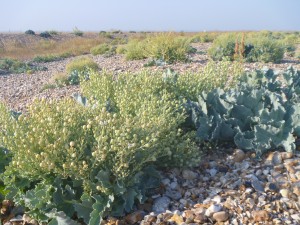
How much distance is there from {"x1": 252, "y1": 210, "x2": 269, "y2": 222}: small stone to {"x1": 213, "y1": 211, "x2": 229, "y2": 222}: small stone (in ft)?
0.60

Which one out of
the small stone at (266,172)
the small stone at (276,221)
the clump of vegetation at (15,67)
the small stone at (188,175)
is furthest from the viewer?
the clump of vegetation at (15,67)

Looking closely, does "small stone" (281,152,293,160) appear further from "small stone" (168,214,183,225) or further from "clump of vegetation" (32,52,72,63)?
"clump of vegetation" (32,52,72,63)

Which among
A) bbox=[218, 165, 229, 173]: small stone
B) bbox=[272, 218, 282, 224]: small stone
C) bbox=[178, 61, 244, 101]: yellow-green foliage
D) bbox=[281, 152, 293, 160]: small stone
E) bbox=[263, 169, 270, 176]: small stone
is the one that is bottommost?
bbox=[272, 218, 282, 224]: small stone

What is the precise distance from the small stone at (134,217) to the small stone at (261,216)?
0.79 metres

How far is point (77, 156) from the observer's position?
2684mm

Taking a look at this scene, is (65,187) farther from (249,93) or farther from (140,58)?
(140,58)

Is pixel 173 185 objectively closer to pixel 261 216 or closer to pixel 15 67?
pixel 261 216

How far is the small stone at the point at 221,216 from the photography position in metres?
2.49

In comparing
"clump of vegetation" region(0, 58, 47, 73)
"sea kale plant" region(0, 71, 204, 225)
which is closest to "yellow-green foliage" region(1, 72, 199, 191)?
"sea kale plant" region(0, 71, 204, 225)

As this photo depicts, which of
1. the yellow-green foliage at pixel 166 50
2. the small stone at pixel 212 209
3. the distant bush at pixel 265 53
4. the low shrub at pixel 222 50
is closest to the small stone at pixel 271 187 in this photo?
the small stone at pixel 212 209

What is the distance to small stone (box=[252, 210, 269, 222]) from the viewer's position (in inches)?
95.7

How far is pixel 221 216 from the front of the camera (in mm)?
2490

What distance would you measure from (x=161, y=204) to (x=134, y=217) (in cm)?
24

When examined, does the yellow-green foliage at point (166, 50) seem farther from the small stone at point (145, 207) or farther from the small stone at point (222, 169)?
the small stone at point (145, 207)
